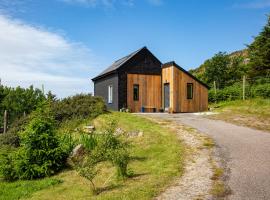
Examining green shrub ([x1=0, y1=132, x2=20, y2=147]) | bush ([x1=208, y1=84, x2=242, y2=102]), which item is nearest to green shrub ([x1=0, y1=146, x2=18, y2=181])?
green shrub ([x1=0, y1=132, x2=20, y2=147])

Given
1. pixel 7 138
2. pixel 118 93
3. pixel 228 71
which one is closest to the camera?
pixel 7 138

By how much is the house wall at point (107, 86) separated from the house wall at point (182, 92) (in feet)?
15.2

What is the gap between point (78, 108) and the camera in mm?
23422

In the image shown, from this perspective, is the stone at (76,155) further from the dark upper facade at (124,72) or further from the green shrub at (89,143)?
the dark upper facade at (124,72)

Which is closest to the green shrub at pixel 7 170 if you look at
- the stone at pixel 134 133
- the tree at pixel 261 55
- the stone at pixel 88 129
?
the stone at pixel 134 133

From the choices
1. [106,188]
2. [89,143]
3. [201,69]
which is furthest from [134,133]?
[201,69]

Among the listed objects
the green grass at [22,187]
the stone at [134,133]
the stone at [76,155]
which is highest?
the stone at [134,133]

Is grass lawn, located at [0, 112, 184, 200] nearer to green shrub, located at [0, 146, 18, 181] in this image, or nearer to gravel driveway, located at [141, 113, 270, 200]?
green shrub, located at [0, 146, 18, 181]

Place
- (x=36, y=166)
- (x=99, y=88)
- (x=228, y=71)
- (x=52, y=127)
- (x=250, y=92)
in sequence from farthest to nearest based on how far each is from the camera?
(x=228, y=71), (x=99, y=88), (x=250, y=92), (x=52, y=127), (x=36, y=166)

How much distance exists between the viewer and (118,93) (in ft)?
95.0

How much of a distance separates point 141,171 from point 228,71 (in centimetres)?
4129

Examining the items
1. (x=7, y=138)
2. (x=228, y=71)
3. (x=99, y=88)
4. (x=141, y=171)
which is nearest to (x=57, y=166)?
(x=141, y=171)

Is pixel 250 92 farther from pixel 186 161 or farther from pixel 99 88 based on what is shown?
pixel 186 161

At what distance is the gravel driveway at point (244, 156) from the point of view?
26.9 feet
